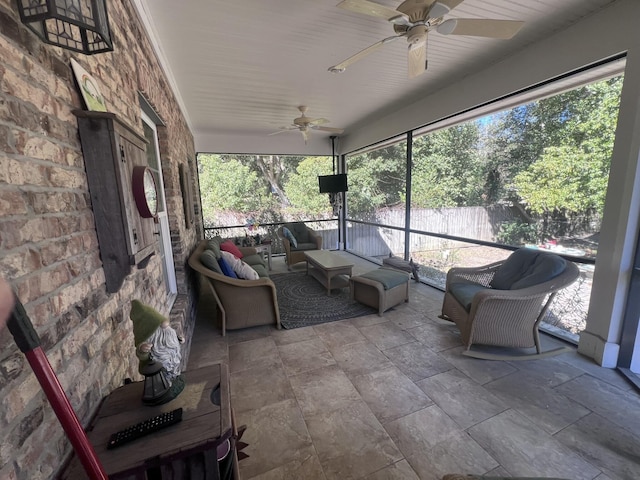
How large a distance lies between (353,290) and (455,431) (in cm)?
193

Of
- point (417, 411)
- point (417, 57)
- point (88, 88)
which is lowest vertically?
point (417, 411)

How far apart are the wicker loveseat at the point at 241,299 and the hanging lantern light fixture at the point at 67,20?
6.65 feet

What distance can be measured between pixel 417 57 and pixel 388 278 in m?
2.23

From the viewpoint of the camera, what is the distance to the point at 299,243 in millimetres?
5770

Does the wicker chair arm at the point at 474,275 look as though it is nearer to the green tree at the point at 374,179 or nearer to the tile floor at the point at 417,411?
the tile floor at the point at 417,411

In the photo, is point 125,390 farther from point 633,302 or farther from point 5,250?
point 633,302

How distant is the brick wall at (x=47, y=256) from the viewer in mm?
639

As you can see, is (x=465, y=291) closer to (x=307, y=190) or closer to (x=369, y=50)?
(x=369, y=50)

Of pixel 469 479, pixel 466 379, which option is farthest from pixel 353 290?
pixel 469 479

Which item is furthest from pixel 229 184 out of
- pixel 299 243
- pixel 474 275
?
pixel 474 275

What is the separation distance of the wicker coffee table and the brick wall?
2772mm

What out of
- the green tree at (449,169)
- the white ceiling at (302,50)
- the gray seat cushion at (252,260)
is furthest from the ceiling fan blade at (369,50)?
the gray seat cushion at (252,260)

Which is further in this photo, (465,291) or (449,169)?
(449,169)

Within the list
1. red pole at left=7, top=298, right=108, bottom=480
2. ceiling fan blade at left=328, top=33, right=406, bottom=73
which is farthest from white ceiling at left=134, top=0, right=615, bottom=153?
red pole at left=7, top=298, right=108, bottom=480
